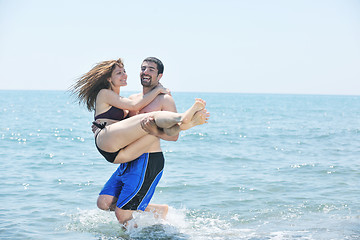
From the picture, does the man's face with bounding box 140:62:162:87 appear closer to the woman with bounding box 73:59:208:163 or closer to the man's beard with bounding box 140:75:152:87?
the man's beard with bounding box 140:75:152:87

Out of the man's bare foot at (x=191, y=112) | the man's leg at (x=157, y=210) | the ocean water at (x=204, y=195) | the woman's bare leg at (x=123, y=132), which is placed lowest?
the ocean water at (x=204, y=195)

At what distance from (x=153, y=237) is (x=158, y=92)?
2.10 meters

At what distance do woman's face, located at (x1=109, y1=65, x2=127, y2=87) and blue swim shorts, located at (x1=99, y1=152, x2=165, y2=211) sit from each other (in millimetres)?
1071

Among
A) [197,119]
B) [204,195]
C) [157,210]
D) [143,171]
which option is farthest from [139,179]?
[204,195]

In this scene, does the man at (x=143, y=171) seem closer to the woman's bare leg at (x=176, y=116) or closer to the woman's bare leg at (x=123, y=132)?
the woman's bare leg at (x=123, y=132)

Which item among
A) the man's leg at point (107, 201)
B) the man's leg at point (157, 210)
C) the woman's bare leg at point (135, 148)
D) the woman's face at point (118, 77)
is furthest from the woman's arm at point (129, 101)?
the man's leg at point (157, 210)

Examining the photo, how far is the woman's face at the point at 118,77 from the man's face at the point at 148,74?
0.88 ft

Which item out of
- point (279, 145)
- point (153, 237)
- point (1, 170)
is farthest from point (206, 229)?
point (279, 145)

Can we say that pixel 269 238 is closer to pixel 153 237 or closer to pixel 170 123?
pixel 153 237

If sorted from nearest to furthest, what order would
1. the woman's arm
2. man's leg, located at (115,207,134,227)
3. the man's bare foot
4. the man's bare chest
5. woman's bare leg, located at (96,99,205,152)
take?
1. the man's bare foot
2. woman's bare leg, located at (96,99,205,152)
3. the woman's arm
4. the man's bare chest
5. man's leg, located at (115,207,134,227)

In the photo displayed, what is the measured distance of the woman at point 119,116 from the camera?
17.5 ft

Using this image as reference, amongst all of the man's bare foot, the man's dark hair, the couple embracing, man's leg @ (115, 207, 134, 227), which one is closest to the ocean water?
man's leg @ (115, 207, 134, 227)

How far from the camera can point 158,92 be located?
6.13 metres

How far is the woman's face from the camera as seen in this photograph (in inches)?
247
